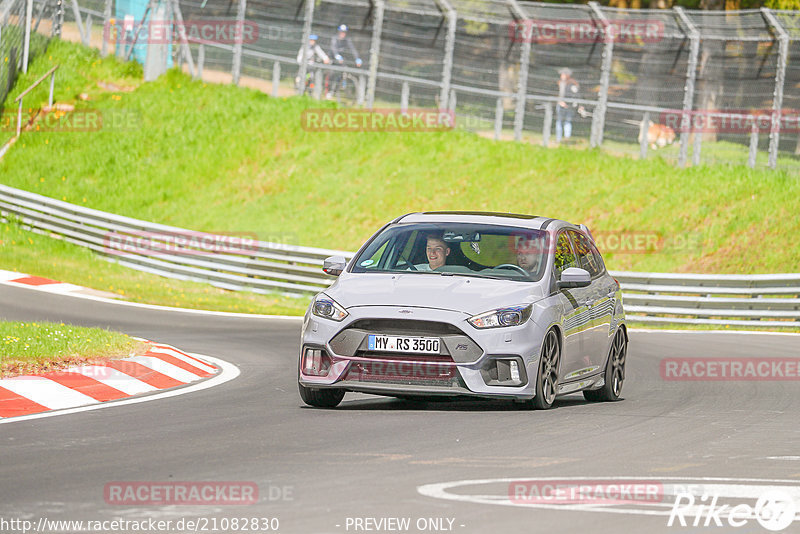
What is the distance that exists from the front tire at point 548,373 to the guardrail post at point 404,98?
2470 centimetres

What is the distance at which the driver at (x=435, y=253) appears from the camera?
11.2 metres

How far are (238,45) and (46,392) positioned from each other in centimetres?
2881

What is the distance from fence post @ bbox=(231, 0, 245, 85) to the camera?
37.4 meters

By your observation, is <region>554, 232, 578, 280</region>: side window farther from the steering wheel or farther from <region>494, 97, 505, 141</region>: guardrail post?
<region>494, 97, 505, 141</region>: guardrail post

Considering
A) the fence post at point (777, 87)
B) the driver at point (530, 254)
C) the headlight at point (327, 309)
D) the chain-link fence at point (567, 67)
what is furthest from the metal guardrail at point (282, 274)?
the headlight at point (327, 309)

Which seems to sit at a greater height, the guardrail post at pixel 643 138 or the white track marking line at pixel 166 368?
the guardrail post at pixel 643 138

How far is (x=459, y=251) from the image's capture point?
11.3 metres

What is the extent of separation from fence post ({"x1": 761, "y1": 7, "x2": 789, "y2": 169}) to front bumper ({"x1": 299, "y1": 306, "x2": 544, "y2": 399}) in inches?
788

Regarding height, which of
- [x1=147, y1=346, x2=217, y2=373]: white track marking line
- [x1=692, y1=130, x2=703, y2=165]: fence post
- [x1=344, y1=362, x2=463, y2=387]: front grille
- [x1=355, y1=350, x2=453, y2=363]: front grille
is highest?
[x1=692, y1=130, x2=703, y2=165]: fence post

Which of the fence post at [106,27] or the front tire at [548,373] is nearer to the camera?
the front tire at [548,373]

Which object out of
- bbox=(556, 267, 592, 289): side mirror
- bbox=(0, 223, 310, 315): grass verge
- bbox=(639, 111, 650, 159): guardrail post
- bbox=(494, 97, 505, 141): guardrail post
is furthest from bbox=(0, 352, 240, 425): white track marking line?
bbox=(494, 97, 505, 141): guardrail post

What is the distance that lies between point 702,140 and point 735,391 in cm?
1771

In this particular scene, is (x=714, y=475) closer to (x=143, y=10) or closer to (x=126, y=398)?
(x=126, y=398)

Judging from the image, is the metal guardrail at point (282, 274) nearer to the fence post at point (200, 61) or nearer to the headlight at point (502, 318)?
the fence post at point (200, 61)
